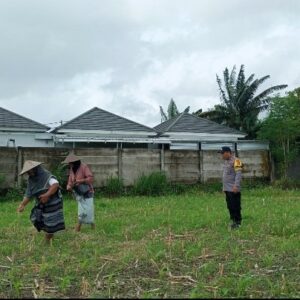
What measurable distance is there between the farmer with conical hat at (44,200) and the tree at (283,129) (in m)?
15.7

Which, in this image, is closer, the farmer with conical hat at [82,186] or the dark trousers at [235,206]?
the farmer with conical hat at [82,186]

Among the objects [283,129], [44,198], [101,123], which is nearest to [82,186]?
[44,198]

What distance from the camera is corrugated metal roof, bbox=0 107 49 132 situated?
974 inches

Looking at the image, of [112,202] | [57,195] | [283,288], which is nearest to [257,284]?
[283,288]

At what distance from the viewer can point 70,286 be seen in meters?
5.58

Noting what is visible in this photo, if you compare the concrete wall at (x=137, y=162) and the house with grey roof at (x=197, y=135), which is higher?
the house with grey roof at (x=197, y=135)

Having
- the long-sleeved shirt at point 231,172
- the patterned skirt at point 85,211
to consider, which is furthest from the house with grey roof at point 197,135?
the patterned skirt at point 85,211

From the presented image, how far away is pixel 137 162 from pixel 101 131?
811 cm

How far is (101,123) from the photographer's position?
27.6 metres

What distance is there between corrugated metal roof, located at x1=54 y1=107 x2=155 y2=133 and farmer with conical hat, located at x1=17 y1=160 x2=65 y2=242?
56.0 ft

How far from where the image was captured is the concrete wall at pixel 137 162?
17000 mm

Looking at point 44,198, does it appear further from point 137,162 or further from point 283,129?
point 283,129

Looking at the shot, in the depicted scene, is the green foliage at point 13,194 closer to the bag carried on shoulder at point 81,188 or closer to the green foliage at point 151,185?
the green foliage at point 151,185

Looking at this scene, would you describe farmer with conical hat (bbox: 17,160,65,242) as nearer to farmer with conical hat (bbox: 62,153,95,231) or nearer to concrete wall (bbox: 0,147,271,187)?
farmer with conical hat (bbox: 62,153,95,231)
